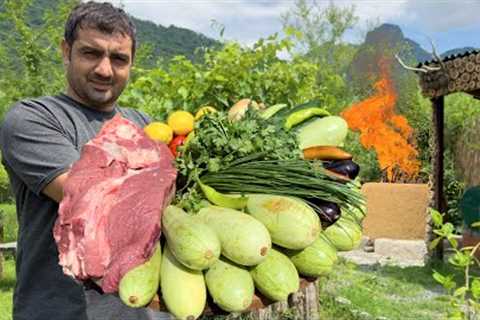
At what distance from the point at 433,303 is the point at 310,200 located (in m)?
6.83

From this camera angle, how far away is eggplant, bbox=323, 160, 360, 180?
1843 mm

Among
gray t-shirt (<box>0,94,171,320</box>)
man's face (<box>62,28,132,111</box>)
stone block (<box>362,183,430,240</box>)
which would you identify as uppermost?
man's face (<box>62,28,132,111</box>)

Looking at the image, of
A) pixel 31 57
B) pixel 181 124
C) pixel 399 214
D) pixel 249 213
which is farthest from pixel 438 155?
pixel 249 213

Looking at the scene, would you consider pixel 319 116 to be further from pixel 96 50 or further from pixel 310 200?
pixel 96 50

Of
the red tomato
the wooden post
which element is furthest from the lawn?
the red tomato

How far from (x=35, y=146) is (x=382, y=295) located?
7162 millimetres

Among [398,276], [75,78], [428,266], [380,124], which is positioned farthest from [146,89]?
[380,124]

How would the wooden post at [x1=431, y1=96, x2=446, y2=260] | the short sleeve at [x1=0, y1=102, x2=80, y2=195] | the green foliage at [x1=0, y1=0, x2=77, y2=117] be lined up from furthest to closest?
the wooden post at [x1=431, y1=96, x2=446, y2=260] → the green foliage at [x1=0, y1=0, x2=77, y2=117] → the short sleeve at [x1=0, y1=102, x2=80, y2=195]

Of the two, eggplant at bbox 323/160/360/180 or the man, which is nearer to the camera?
eggplant at bbox 323/160/360/180

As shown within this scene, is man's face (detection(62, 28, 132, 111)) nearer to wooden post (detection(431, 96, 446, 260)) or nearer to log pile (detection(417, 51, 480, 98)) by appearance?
log pile (detection(417, 51, 480, 98))

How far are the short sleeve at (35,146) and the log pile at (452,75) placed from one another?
807 centimetres

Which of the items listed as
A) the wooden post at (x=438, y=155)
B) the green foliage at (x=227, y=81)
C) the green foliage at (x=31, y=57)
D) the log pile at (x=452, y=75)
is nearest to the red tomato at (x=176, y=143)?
the green foliage at (x=227, y=81)

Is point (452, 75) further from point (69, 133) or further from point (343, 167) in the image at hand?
point (69, 133)

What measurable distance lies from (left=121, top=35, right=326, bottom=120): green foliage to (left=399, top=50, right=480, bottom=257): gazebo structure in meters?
4.68
